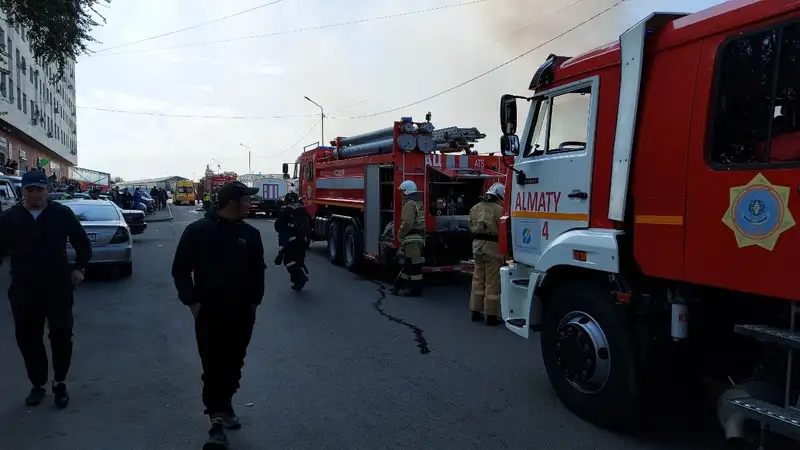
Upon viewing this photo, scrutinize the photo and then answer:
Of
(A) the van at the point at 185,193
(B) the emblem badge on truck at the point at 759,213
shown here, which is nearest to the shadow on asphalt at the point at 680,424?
(B) the emblem badge on truck at the point at 759,213

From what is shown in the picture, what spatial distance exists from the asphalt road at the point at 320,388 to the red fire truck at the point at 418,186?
7.02 ft

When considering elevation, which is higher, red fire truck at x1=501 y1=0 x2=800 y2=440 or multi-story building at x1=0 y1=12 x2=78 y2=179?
multi-story building at x1=0 y1=12 x2=78 y2=179

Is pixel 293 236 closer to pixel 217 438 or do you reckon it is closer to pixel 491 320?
pixel 491 320

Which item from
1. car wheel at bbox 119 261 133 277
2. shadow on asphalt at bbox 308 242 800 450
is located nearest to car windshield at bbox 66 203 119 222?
car wheel at bbox 119 261 133 277

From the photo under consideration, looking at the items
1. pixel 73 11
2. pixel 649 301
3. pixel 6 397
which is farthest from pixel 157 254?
pixel 649 301


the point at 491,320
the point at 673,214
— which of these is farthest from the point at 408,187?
the point at 673,214

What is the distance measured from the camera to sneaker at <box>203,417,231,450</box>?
3.72m

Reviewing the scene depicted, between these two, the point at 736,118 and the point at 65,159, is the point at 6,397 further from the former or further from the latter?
the point at 65,159

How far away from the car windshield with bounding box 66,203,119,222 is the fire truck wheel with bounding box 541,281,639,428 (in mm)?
9014

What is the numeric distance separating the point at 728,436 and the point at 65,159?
217 feet

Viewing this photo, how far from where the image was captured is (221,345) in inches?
152

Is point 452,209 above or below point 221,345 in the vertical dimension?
above

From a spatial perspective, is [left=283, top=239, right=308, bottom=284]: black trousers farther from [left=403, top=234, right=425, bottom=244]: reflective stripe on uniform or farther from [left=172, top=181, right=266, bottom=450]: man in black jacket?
[left=172, top=181, right=266, bottom=450]: man in black jacket

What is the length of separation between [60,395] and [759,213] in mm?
4705
